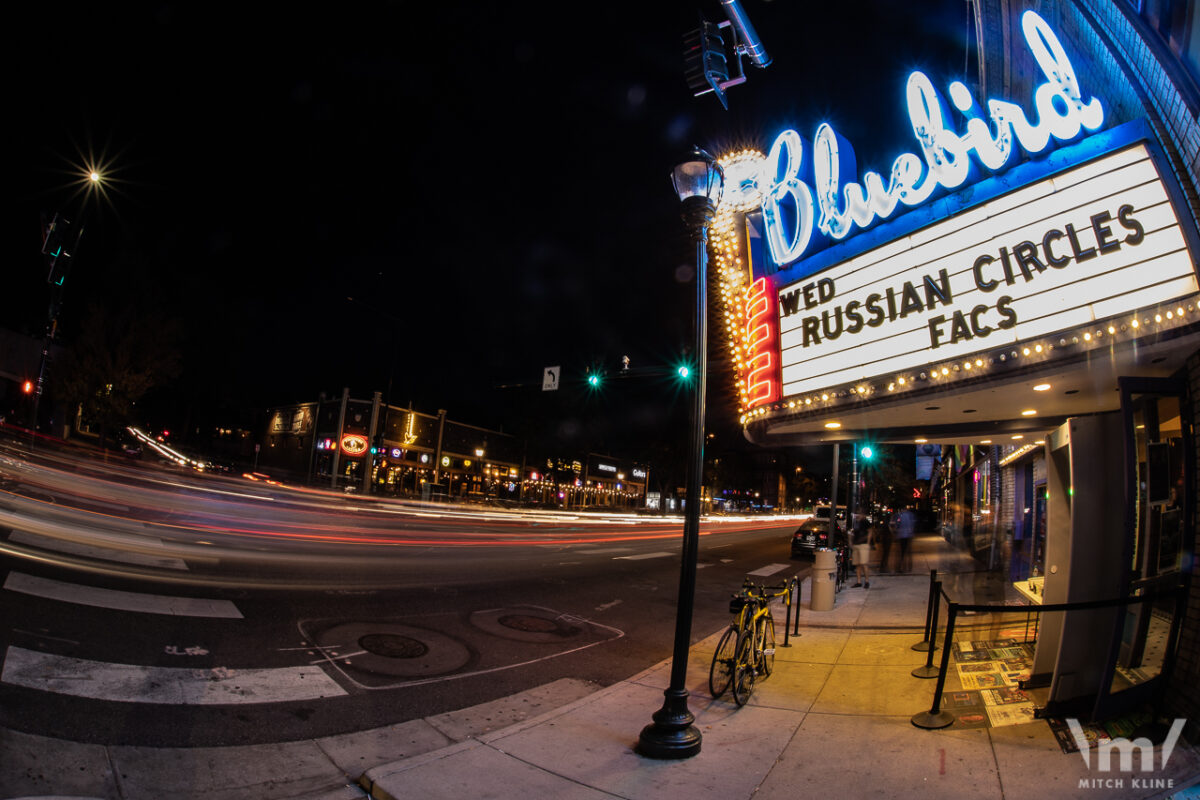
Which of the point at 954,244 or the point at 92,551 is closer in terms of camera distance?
the point at 954,244

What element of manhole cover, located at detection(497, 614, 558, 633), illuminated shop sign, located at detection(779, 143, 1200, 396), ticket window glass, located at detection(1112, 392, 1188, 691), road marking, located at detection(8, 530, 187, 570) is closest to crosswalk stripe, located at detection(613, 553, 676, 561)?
manhole cover, located at detection(497, 614, 558, 633)

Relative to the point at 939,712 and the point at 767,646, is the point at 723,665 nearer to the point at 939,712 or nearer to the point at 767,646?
the point at 767,646

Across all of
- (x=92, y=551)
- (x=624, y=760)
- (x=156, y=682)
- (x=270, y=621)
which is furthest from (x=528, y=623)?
(x=92, y=551)

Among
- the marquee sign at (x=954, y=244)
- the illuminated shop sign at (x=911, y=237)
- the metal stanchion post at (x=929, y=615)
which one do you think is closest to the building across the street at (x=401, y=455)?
the illuminated shop sign at (x=911, y=237)

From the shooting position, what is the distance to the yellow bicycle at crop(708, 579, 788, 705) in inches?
249

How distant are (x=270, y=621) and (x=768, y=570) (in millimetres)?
15796

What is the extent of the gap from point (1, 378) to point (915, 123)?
63.4m

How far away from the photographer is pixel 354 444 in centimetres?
5094

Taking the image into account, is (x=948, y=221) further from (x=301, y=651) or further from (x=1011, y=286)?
(x=301, y=651)

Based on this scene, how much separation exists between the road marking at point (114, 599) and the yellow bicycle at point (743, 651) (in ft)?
20.0

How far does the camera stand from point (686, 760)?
487 cm

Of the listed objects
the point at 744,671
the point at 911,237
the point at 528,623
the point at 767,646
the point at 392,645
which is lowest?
the point at 528,623

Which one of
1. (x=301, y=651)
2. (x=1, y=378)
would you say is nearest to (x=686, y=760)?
(x=301, y=651)

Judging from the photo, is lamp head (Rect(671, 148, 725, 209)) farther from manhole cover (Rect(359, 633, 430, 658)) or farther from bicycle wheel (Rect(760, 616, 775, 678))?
manhole cover (Rect(359, 633, 430, 658))
